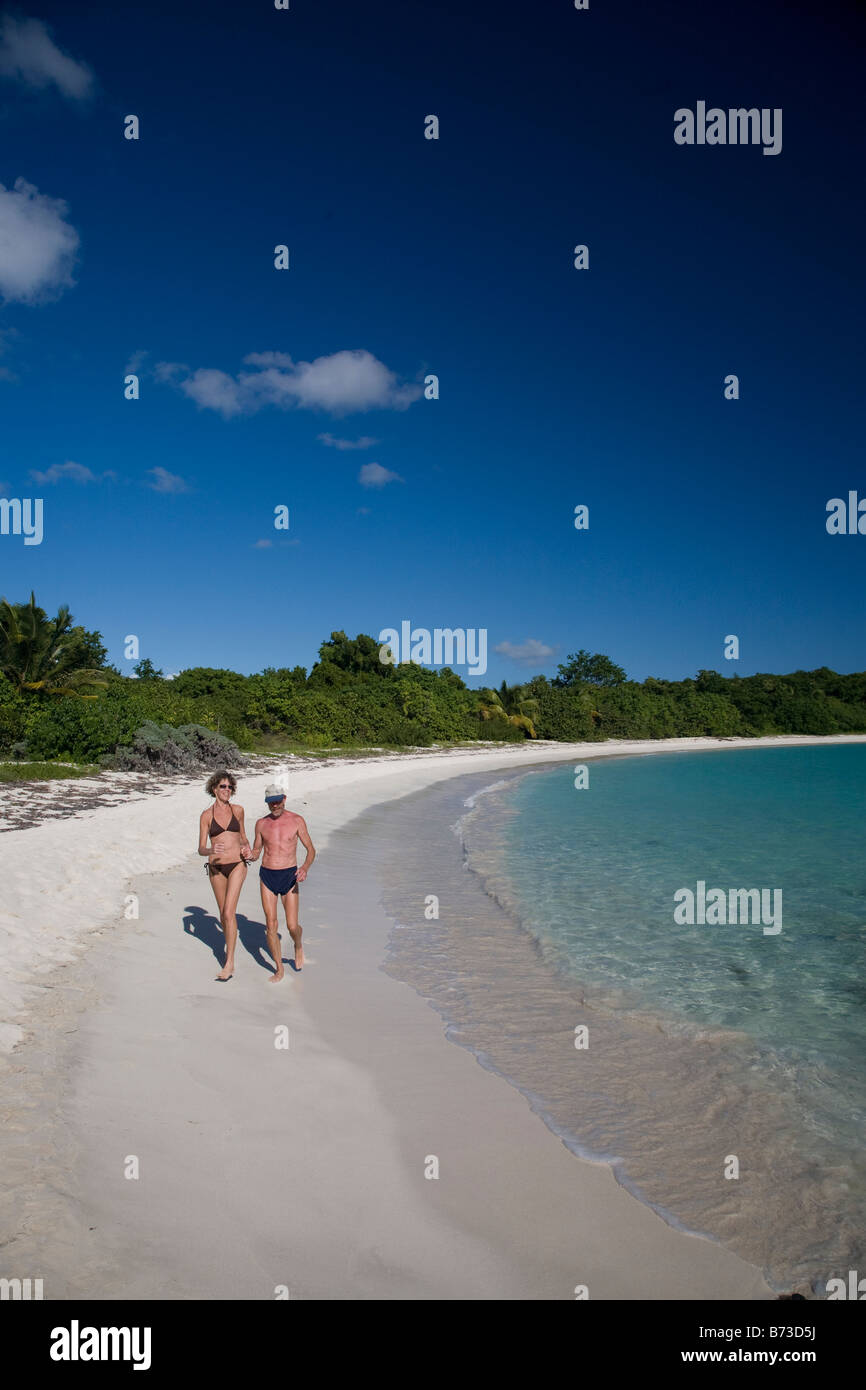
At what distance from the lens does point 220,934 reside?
25.2ft

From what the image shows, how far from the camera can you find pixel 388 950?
7.67 meters

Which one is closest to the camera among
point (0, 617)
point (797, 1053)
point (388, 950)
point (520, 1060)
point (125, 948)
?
point (520, 1060)

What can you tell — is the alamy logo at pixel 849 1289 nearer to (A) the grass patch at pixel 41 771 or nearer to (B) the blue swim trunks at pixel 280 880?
(B) the blue swim trunks at pixel 280 880

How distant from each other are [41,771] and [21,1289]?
1699 centimetres

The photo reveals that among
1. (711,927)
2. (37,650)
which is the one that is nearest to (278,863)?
(711,927)

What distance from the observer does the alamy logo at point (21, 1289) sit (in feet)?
8.84

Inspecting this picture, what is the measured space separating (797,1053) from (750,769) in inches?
1671

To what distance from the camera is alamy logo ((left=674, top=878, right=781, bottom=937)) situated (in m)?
9.87

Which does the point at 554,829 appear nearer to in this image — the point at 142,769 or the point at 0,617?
the point at 142,769
